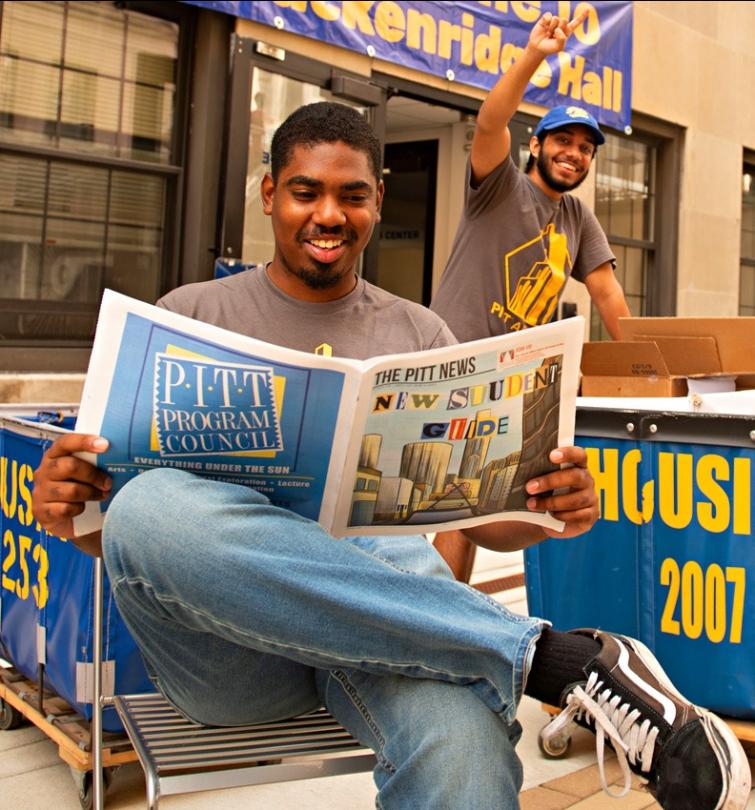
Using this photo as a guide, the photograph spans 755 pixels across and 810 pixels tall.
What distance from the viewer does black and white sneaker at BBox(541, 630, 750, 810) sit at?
1517mm

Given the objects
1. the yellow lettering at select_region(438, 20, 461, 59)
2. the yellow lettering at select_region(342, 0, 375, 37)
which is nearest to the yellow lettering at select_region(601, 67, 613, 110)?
the yellow lettering at select_region(438, 20, 461, 59)

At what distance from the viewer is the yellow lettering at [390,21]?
577 cm

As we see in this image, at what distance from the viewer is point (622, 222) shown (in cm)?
834

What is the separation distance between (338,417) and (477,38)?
5.40 m

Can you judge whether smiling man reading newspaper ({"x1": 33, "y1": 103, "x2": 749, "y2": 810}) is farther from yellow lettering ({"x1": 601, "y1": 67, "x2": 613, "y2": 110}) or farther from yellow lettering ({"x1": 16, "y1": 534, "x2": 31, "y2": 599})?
yellow lettering ({"x1": 601, "y1": 67, "x2": 613, "y2": 110})

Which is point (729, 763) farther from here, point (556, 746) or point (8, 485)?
point (8, 485)

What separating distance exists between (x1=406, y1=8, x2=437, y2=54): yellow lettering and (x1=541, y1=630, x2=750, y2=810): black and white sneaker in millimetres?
5017

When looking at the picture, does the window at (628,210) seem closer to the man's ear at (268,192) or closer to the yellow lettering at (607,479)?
the yellow lettering at (607,479)

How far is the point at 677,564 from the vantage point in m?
2.58

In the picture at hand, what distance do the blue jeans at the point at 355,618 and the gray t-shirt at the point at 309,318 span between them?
1.70 ft

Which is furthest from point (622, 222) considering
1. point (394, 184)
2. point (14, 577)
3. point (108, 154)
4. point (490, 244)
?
point (14, 577)

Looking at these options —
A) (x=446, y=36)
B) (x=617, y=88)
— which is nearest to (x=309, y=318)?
(x=446, y=36)

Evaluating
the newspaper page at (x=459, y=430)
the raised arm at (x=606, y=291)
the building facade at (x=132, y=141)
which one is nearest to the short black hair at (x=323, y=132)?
the newspaper page at (x=459, y=430)

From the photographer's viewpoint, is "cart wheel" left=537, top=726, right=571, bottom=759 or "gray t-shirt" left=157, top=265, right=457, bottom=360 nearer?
"gray t-shirt" left=157, top=265, right=457, bottom=360
